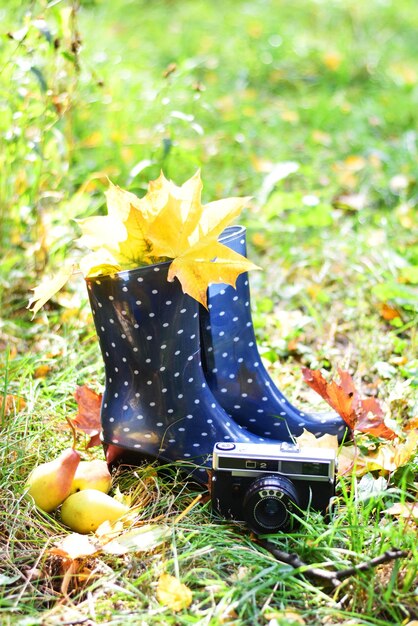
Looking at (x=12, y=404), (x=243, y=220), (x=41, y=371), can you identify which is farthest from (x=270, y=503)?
(x=243, y=220)

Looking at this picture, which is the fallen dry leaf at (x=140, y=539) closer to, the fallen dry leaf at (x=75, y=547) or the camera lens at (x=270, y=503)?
the fallen dry leaf at (x=75, y=547)

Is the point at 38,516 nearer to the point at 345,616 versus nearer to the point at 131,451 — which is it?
the point at 131,451

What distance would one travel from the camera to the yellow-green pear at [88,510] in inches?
48.9

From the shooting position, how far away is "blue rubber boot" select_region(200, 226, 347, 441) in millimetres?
1441

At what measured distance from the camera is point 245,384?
1.47 metres

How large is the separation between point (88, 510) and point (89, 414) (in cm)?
26

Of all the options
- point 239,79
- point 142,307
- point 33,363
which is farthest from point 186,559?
point 239,79

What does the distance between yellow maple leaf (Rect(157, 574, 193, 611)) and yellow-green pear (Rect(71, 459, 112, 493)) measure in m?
0.24

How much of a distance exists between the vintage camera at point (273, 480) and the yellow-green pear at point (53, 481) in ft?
0.76

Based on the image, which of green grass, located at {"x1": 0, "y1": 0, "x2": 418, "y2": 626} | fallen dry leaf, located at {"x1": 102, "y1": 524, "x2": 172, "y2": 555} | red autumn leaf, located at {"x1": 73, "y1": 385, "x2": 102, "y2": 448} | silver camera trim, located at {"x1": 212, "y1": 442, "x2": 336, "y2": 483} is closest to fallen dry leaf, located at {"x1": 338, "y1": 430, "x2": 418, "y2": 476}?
green grass, located at {"x1": 0, "y1": 0, "x2": 418, "y2": 626}

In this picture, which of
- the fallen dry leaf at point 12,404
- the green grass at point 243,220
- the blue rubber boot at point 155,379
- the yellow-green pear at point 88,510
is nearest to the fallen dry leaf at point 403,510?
the green grass at point 243,220

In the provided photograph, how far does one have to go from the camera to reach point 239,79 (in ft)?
11.3

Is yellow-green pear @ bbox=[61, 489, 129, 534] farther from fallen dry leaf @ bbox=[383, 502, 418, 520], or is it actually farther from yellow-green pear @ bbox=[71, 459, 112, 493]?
fallen dry leaf @ bbox=[383, 502, 418, 520]

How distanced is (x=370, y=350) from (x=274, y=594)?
0.83 m
